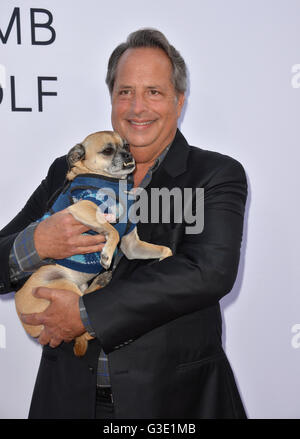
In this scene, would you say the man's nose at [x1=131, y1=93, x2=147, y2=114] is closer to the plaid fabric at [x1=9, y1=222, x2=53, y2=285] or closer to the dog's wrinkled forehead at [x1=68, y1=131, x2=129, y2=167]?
the dog's wrinkled forehead at [x1=68, y1=131, x2=129, y2=167]

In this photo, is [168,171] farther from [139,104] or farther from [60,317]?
[60,317]

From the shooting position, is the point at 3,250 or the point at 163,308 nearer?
the point at 163,308

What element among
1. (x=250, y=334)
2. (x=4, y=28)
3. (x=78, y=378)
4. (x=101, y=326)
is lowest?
(x=250, y=334)

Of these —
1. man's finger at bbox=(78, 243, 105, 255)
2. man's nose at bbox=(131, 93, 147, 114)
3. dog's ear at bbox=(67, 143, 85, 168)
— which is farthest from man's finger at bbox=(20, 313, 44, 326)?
man's nose at bbox=(131, 93, 147, 114)

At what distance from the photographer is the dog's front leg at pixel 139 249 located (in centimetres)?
164

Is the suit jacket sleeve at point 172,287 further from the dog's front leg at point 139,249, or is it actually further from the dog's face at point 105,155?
the dog's face at point 105,155

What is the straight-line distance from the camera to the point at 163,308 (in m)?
1.39

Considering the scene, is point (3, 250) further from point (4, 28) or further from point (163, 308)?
point (4, 28)

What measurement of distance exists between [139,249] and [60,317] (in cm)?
44

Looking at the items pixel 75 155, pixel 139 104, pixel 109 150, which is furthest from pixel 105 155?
pixel 139 104

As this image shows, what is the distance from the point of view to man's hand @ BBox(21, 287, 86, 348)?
1431 millimetres

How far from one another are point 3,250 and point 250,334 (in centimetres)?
184
